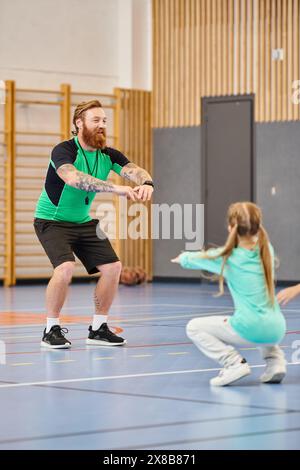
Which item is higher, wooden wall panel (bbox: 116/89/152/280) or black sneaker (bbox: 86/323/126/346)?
wooden wall panel (bbox: 116/89/152/280)

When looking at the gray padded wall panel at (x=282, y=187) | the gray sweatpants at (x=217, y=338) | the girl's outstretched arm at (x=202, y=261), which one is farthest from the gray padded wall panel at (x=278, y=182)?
the girl's outstretched arm at (x=202, y=261)

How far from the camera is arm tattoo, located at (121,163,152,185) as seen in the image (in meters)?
6.68

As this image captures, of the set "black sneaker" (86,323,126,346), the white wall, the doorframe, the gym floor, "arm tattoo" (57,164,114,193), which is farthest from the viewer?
the doorframe

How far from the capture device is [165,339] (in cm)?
711

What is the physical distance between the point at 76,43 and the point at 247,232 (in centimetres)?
1033

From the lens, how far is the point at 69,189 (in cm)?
666

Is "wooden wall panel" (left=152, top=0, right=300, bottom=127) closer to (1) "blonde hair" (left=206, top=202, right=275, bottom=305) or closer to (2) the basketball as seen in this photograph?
(2) the basketball

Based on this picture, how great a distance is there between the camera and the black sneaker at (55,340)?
6.57m

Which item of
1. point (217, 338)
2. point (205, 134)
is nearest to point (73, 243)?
point (217, 338)

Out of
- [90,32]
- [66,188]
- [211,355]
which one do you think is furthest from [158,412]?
[90,32]

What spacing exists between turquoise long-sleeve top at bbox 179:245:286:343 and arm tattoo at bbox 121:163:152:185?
190 centimetres

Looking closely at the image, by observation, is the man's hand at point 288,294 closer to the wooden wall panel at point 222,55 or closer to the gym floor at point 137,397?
the gym floor at point 137,397

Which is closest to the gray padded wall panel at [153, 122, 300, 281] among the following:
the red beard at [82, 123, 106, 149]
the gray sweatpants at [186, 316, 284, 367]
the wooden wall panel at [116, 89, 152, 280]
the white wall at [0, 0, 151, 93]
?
the wooden wall panel at [116, 89, 152, 280]

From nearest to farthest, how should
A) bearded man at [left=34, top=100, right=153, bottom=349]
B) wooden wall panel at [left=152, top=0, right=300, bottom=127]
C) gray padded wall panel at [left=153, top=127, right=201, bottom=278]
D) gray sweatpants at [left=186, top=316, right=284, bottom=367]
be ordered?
gray sweatpants at [left=186, top=316, right=284, bottom=367]
bearded man at [left=34, top=100, right=153, bottom=349]
wooden wall panel at [left=152, top=0, right=300, bottom=127]
gray padded wall panel at [left=153, top=127, right=201, bottom=278]
